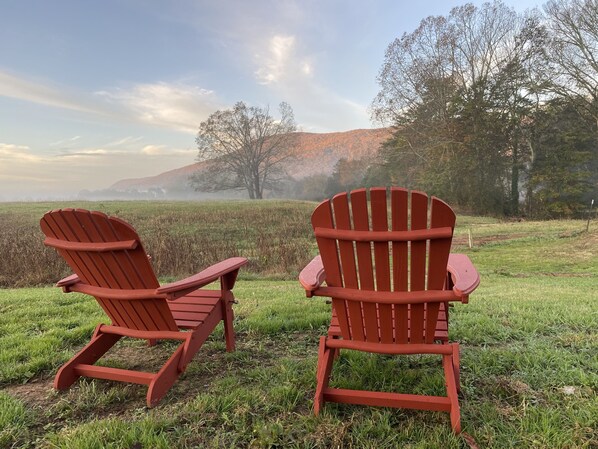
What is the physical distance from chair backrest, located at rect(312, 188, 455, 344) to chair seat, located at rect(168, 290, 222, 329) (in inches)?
38.6

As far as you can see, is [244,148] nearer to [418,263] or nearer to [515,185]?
[515,185]

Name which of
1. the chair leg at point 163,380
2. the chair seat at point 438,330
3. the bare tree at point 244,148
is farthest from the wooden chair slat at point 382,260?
the bare tree at point 244,148

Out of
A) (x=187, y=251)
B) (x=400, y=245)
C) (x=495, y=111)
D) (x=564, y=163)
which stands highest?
(x=495, y=111)

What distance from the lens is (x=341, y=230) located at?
6.09 feet

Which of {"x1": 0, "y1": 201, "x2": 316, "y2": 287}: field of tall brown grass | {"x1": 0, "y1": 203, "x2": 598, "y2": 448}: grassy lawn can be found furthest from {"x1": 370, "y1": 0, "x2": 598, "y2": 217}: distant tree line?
{"x1": 0, "y1": 203, "x2": 598, "y2": 448}: grassy lawn

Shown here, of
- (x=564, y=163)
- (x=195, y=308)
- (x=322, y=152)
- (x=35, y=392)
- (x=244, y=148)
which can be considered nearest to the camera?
(x=35, y=392)

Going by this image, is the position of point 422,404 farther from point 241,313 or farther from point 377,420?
point 241,313

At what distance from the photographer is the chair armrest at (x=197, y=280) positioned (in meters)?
2.11

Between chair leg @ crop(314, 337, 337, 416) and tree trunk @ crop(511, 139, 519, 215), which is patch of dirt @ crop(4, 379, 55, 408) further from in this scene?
tree trunk @ crop(511, 139, 519, 215)

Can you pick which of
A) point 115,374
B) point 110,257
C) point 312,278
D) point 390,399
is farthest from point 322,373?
point 110,257

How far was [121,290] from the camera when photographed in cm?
222

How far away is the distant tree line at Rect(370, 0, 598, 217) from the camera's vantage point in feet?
81.7

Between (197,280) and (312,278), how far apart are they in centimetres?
77

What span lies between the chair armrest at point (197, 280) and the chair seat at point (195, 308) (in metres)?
0.19
